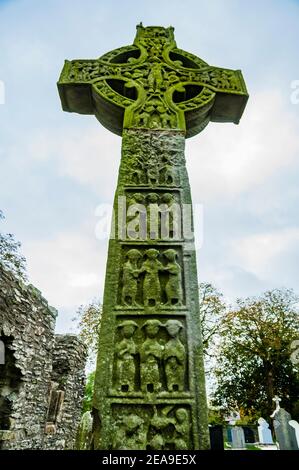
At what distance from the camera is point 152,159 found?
3322 millimetres

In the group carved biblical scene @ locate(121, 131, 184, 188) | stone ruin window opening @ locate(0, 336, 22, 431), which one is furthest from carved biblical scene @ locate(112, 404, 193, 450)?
stone ruin window opening @ locate(0, 336, 22, 431)

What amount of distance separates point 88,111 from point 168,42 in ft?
5.04

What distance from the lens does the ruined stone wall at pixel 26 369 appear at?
6.34m

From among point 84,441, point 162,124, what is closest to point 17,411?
point 84,441

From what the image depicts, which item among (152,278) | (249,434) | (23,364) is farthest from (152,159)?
(249,434)

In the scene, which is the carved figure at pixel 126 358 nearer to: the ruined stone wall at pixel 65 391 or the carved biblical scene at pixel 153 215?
the carved biblical scene at pixel 153 215

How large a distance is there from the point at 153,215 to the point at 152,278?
65 cm

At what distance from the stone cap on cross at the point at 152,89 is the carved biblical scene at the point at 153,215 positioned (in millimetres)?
924

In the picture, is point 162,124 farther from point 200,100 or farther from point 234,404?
point 234,404

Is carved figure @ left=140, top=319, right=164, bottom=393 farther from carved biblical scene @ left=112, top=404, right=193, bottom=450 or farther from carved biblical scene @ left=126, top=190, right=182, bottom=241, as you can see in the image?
carved biblical scene @ left=126, top=190, right=182, bottom=241

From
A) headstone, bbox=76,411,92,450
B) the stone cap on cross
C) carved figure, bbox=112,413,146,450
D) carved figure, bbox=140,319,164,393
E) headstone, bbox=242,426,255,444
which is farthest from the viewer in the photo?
headstone, bbox=242,426,255,444

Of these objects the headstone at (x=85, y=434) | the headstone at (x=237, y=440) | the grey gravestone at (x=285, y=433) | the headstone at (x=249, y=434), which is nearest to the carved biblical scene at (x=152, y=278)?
the headstone at (x=85, y=434)

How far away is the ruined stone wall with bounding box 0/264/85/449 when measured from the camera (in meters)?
6.34

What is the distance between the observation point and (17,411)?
659 centimetres
